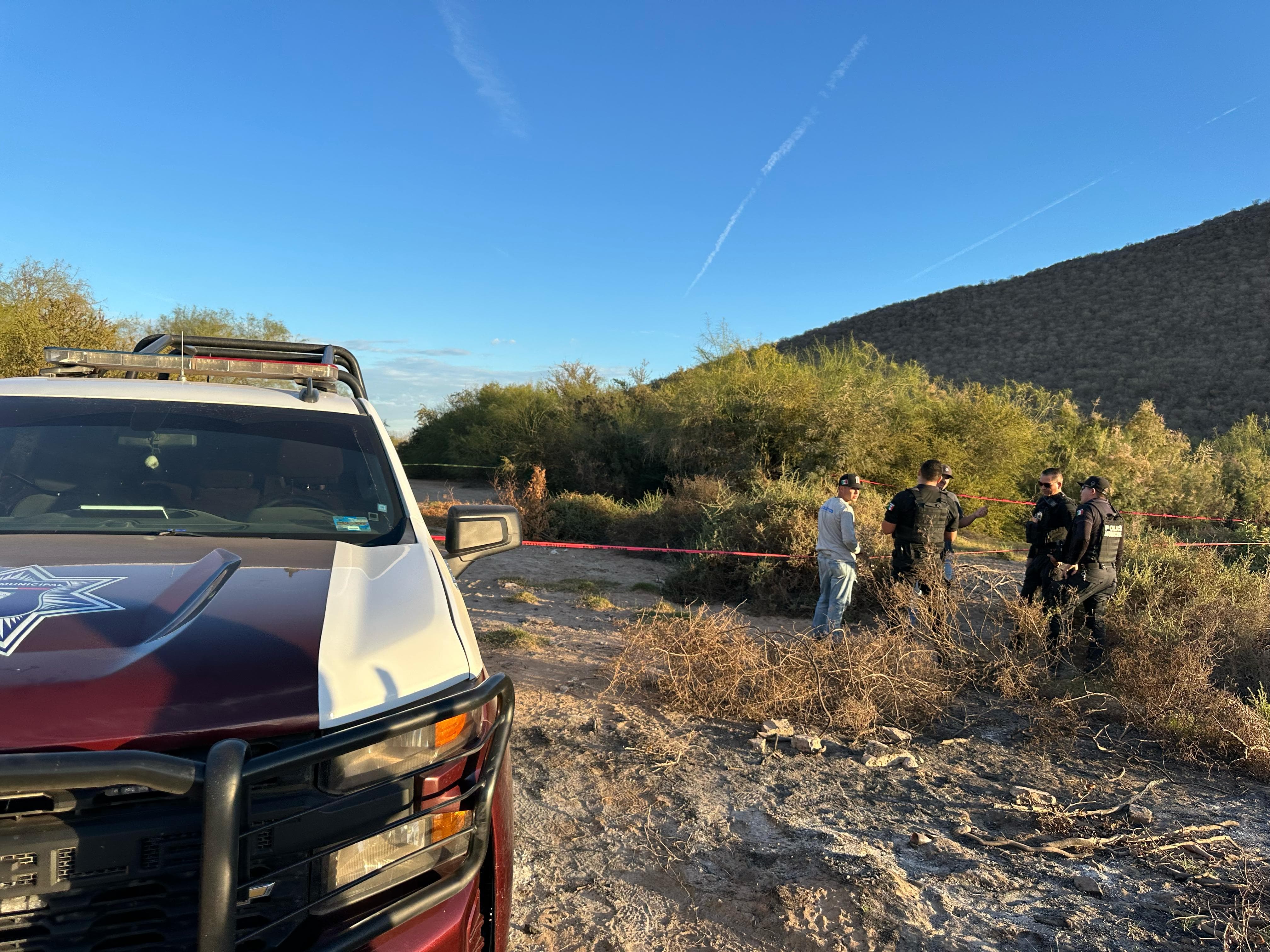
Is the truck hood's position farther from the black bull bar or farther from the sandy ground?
the sandy ground

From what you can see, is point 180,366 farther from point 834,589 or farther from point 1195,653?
point 1195,653

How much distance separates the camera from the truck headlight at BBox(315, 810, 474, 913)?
150 cm

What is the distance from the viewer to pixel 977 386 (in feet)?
56.8

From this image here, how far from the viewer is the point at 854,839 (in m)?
3.46

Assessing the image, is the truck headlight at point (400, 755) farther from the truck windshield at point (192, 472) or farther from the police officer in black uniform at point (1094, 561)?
the police officer in black uniform at point (1094, 561)

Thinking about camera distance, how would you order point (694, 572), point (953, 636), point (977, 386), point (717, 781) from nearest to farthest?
point (717, 781)
point (953, 636)
point (694, 572)
point (977, 386)

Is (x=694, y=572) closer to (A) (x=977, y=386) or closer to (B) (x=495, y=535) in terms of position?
(B) (x=495, y=535)

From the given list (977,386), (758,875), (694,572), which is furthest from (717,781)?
(977,386)

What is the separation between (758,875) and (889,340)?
149 feet

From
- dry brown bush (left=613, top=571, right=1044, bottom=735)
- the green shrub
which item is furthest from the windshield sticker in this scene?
the green shrub

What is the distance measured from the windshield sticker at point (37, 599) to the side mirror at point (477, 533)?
1.06 meters

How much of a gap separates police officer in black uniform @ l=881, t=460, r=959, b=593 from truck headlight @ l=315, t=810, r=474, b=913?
19.3 feet

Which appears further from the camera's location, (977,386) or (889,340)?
(889,340)

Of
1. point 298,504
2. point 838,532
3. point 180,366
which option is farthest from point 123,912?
point 838,532
